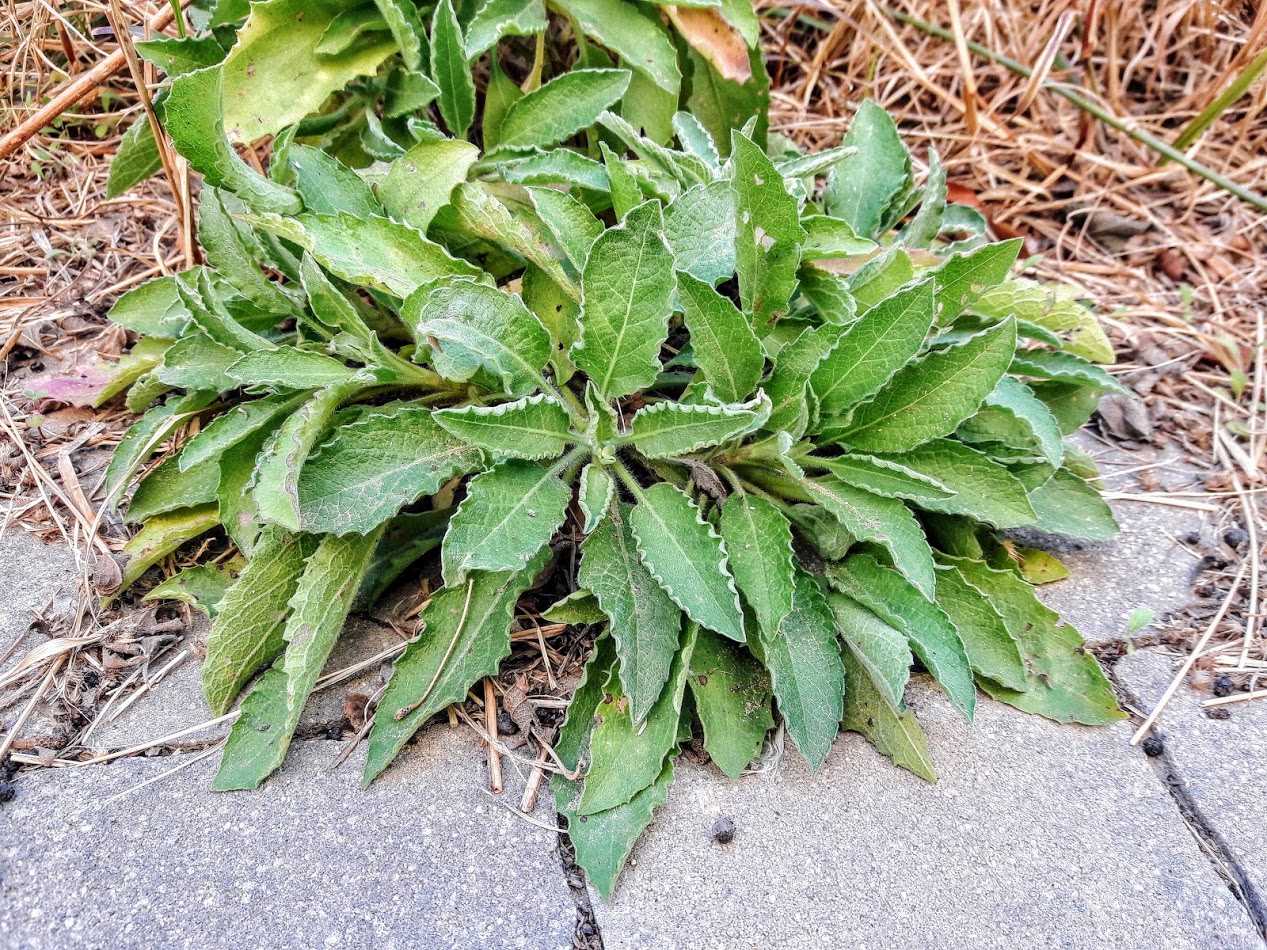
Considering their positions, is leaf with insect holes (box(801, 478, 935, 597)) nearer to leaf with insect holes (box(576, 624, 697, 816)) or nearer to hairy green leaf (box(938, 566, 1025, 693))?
hairy green leaf (box(938, 566, 1025, 693))

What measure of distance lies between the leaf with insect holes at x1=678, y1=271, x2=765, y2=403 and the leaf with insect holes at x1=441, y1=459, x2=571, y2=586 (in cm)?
28

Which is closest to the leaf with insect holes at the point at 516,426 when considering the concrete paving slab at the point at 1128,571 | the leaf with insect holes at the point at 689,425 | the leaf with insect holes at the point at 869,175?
the leaf with insect holes at the point at 689,425

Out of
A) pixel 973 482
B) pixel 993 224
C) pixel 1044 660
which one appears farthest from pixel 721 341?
pixel 993 224

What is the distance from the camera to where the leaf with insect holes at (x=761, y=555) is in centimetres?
125

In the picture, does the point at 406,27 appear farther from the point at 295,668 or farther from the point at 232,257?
the point at 295,668

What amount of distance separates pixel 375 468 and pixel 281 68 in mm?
814

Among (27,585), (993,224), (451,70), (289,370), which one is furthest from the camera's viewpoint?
(993,224)

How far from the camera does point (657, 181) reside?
159 centimetres

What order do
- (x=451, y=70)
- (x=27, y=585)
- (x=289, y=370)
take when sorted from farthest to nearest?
1. (x=451, y=70)
2. (x=27, y=585)
3. (x=289, y=370)

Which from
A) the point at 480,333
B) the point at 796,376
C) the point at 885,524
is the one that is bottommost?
the point at 885,524

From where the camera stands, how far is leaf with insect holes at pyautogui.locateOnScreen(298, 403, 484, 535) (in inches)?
51.0

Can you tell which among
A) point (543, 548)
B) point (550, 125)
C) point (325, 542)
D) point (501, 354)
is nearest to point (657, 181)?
point (550, 125)

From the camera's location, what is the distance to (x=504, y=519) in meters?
1.26

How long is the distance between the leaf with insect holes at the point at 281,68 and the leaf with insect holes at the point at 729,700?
1.16 metres
